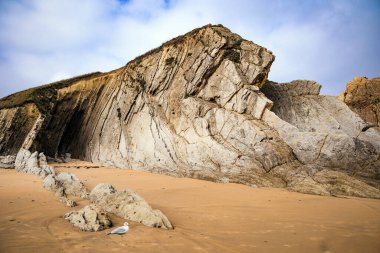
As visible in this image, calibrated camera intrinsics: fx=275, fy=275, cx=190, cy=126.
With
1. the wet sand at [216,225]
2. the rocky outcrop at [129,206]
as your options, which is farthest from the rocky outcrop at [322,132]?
the rocky outcrop at [129,206]

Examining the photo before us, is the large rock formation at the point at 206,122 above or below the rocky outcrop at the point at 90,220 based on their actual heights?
above

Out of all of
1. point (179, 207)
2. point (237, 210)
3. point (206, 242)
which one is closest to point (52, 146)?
point (179, 207)

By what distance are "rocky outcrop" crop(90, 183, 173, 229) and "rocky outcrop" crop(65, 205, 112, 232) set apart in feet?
2.06

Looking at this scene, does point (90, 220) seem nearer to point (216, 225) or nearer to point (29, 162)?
point (216, 225)

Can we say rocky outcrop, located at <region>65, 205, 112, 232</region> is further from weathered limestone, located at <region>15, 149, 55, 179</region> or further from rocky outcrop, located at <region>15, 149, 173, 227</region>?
weathered limestone, located at <region>15, 149, 55, 179</region>

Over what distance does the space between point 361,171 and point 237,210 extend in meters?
6.00

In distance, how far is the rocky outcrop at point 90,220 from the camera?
493 cm

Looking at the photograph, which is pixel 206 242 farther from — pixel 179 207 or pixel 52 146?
pixel 52 146

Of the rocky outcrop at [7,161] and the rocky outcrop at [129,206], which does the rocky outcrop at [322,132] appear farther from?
the rocky outcrop at [7,161]

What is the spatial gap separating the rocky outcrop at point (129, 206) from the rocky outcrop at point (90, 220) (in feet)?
2.06

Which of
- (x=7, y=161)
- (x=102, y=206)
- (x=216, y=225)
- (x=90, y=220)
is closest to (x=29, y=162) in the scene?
(x=7, y=161)

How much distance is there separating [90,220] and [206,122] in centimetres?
896

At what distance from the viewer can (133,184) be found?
1002cm

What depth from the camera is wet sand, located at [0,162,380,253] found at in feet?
13.8
